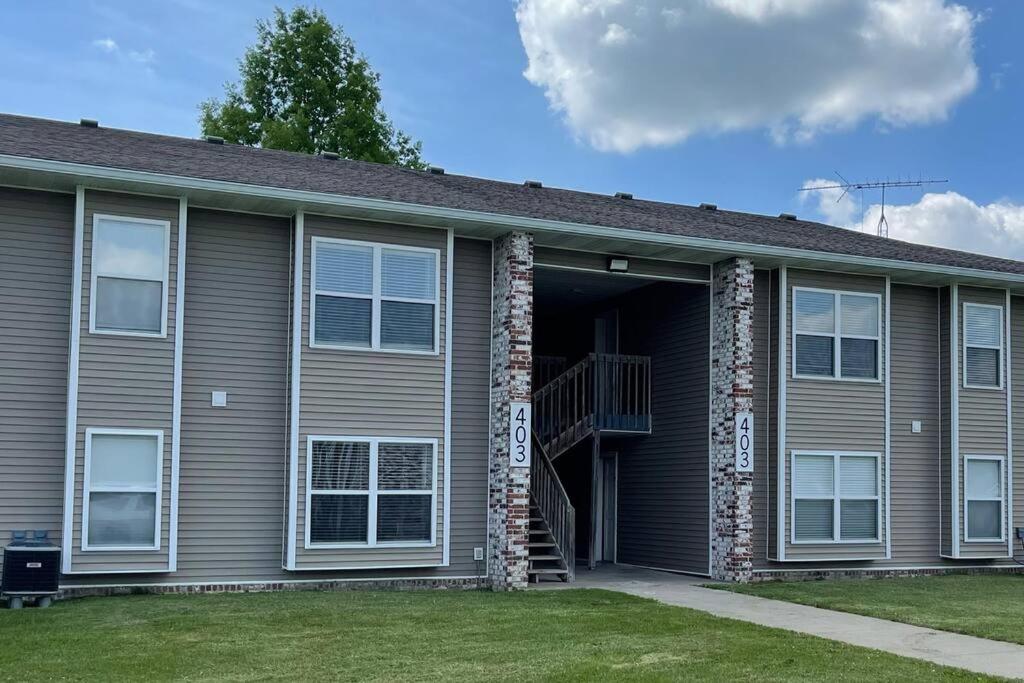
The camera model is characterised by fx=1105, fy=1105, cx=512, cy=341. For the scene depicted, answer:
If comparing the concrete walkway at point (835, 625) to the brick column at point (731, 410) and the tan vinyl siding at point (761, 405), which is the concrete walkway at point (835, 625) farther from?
the tan vinyl siding at point (761, 405)

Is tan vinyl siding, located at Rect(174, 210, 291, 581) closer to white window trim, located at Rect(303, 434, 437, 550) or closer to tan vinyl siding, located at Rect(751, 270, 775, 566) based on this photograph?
white window trim, located at Rect(303, 434, 437, 550)

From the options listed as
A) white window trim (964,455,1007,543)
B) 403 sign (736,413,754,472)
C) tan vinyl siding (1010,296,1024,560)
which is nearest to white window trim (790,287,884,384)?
403 sign (736,413,754,472)

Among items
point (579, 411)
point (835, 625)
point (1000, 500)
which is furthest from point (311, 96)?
point (835, 625)

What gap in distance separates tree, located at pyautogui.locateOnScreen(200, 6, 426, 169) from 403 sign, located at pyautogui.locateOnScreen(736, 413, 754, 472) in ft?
61.0

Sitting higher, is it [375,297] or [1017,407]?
[375,297]

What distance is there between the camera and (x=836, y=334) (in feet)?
54.2

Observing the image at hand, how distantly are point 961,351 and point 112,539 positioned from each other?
1279 cm

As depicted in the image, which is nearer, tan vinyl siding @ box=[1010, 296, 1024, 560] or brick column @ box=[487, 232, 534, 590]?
brick column @ box=[487, 232, 534, 590]

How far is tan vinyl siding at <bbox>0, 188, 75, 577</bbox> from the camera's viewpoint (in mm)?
12078

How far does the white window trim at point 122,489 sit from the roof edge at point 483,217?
2799mm

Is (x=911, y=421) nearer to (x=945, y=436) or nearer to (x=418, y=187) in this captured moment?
(x=945, y=436)

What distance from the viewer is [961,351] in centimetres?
1742

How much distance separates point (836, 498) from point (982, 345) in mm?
3786

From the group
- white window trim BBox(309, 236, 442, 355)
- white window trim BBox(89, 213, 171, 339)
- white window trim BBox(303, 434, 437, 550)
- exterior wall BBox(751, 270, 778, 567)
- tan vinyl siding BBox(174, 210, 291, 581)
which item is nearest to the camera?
white window trim BBox(89, 213, 171, 339)
